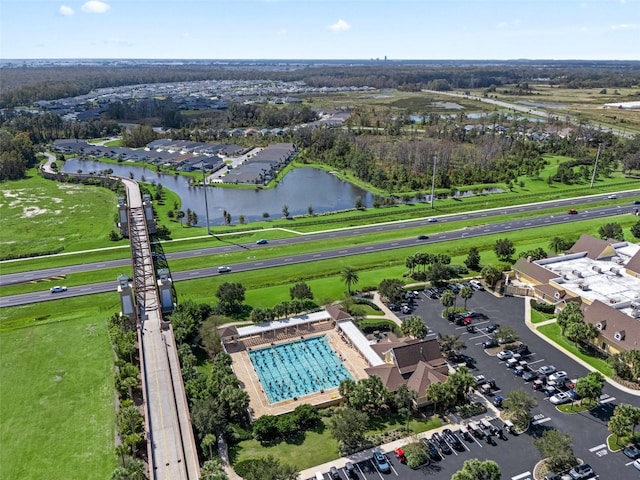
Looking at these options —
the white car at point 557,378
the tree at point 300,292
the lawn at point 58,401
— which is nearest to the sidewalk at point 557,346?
the white car at point 557,378

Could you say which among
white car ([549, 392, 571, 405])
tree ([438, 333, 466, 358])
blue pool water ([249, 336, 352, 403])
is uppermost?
tree ([438, 333, 466, 358])

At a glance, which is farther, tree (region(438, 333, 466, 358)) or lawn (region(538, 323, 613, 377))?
tree (region(438, 333, 466, 358))

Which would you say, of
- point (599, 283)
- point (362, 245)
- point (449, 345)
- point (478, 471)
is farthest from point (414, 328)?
point (362, 245)

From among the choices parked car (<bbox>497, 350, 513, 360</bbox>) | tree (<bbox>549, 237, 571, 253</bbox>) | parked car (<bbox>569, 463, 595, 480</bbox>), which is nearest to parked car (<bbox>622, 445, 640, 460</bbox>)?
parked car (<bbox>569, 463, 595, 480</bbox>)

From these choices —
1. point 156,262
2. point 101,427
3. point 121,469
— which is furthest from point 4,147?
point 121,469

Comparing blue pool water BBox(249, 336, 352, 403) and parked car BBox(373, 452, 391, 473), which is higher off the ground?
parked car BBox(373, 452, 391, 473)

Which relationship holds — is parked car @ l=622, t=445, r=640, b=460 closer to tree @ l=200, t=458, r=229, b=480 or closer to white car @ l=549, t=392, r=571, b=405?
white car @ l=549, t=392, r=571, b=405
